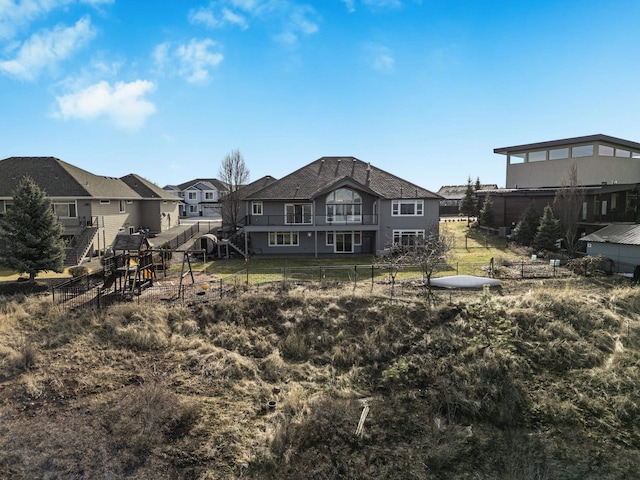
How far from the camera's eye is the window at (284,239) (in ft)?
99.7

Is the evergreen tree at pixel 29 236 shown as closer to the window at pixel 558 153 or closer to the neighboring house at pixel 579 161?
the neighboring house at pixel 579 161

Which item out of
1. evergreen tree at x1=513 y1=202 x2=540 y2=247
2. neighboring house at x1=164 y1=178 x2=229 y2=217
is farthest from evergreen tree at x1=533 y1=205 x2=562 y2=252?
neighboring house at x1=164 y1=178 x2=229 y2=217

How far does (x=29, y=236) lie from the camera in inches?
765

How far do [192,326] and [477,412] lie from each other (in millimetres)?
11162

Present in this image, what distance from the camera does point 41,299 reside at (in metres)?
17.6

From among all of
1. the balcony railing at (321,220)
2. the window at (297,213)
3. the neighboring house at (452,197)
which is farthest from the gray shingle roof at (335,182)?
the neighboring house at (452,197)

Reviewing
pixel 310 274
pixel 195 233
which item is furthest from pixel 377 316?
pixel 195 233

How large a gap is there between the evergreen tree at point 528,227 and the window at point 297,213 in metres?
16.9

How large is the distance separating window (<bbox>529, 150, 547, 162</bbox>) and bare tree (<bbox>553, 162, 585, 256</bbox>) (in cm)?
664

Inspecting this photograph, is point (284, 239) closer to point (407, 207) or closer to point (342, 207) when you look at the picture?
point (342, 207)

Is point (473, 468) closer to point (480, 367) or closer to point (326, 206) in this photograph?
point (480, 367)

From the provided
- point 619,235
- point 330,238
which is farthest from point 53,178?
point 619,235

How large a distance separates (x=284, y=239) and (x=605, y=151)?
27.7 meters

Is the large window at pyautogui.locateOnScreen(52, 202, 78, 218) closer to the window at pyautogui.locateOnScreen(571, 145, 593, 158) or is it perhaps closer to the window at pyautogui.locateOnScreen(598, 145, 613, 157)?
the window at pyautogui.locateOnScreen(571, 145, 593, 158)
